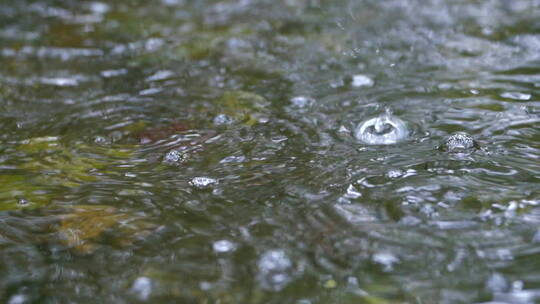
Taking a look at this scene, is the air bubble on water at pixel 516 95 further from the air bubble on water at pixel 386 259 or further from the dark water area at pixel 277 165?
the air bubble on water at pixel 386 259

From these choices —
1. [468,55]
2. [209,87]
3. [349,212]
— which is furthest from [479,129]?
[209,87]

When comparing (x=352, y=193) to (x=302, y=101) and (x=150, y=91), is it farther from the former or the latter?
(x=150, y=91)

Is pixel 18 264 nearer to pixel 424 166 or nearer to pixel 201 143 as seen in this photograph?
pixel 201 143

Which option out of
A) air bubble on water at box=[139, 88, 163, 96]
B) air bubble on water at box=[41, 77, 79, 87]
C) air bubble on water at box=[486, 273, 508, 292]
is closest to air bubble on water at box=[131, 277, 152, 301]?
air bubble on water at box=[486, 273, 508, 292]

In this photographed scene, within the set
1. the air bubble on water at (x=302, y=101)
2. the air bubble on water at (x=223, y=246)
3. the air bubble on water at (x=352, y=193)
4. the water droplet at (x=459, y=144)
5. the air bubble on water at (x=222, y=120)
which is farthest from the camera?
the air bubble on water at (x=302, y=101)

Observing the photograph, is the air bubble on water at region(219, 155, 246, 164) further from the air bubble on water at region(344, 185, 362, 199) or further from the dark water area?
the air bubble on water at region(344, 185, 362, 199)

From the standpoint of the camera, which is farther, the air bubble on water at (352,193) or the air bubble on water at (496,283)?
the air bubble on water at (352,193)

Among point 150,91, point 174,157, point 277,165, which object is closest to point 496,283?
point 277,165

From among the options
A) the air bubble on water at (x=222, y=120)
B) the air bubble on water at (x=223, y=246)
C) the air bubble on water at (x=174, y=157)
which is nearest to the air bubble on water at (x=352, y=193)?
the air bubble on water at (x=223, y=246)
